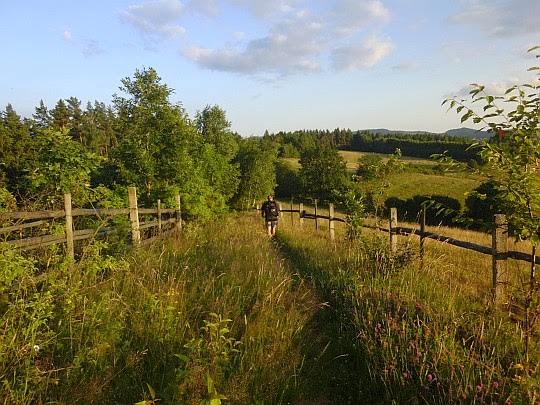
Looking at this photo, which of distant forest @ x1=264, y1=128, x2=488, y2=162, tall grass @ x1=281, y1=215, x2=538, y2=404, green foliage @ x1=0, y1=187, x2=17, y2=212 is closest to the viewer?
tall grass @ x1=281, y1=215, x2=538, y2=404

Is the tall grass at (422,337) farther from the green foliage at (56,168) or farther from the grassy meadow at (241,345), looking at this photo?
the green foliage at (56,168)

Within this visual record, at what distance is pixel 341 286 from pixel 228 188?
30.8m

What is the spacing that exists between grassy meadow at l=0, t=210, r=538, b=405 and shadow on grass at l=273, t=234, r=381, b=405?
1 cm

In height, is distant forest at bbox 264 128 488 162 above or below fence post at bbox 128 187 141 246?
above

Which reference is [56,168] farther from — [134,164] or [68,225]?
[134,164]

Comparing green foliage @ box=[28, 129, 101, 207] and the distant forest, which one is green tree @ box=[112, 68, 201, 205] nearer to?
green foliage @ box=[28, 129, 101, 207]

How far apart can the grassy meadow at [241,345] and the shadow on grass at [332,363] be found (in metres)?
0.01

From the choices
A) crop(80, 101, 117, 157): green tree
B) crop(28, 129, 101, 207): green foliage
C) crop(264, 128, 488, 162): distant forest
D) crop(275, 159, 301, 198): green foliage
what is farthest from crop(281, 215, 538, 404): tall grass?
crop(264, 128, 488, 162): distant forest

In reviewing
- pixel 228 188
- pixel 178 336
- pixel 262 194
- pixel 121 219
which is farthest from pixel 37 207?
pixel 262 194

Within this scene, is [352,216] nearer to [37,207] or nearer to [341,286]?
[341,286]

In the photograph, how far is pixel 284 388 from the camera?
3.33 m

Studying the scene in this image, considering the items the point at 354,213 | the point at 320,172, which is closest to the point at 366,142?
the point at 320,172

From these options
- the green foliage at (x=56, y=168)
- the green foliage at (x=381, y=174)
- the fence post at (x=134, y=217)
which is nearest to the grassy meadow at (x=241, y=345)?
the green foliage at (x=56, y=168)

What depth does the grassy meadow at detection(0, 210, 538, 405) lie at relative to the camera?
9.29 feet
